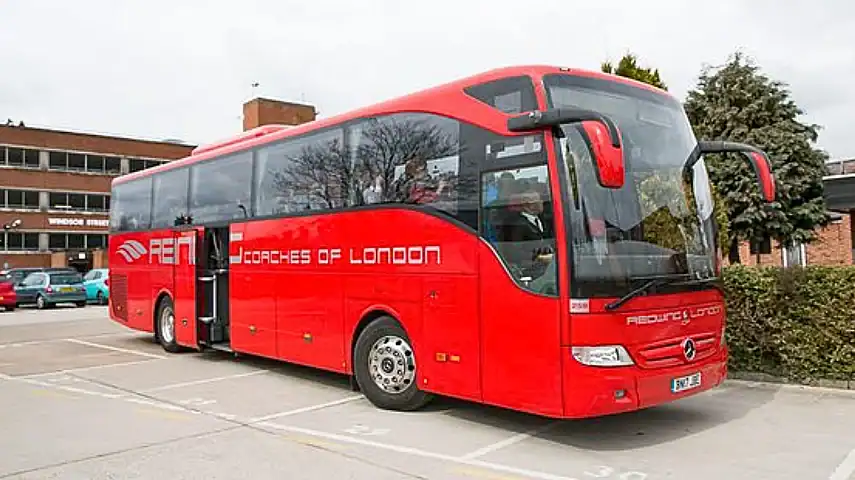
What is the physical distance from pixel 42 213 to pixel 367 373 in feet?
175

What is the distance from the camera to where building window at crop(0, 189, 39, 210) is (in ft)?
174

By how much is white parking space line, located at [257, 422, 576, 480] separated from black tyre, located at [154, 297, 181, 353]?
6.53m

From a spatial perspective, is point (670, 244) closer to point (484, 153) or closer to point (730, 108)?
point (484, 153)

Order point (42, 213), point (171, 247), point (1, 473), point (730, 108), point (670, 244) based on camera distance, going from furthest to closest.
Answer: point (42, 213)
point (730, 108)
point (171, 247)
point (670, 244)
point (1, 473)

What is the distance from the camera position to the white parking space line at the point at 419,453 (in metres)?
5.96

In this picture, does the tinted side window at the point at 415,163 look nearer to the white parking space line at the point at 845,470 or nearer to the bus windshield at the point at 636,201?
the bus windshield at the point at 636,201

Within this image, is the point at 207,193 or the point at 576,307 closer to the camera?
the point at 576,307

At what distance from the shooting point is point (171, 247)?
13469mm

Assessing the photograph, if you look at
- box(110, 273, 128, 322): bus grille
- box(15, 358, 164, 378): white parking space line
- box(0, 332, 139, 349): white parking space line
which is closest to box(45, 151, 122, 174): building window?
box(0, 332, 139, 349): white parking space line

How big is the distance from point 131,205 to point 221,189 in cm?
423

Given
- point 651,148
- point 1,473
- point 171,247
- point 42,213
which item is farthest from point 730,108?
point 42,213

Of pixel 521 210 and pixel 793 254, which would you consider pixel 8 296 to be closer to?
pixel 793 254

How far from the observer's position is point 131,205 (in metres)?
15.2

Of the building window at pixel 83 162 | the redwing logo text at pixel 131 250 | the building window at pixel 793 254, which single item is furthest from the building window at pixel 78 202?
the building window at pixel 793 254
